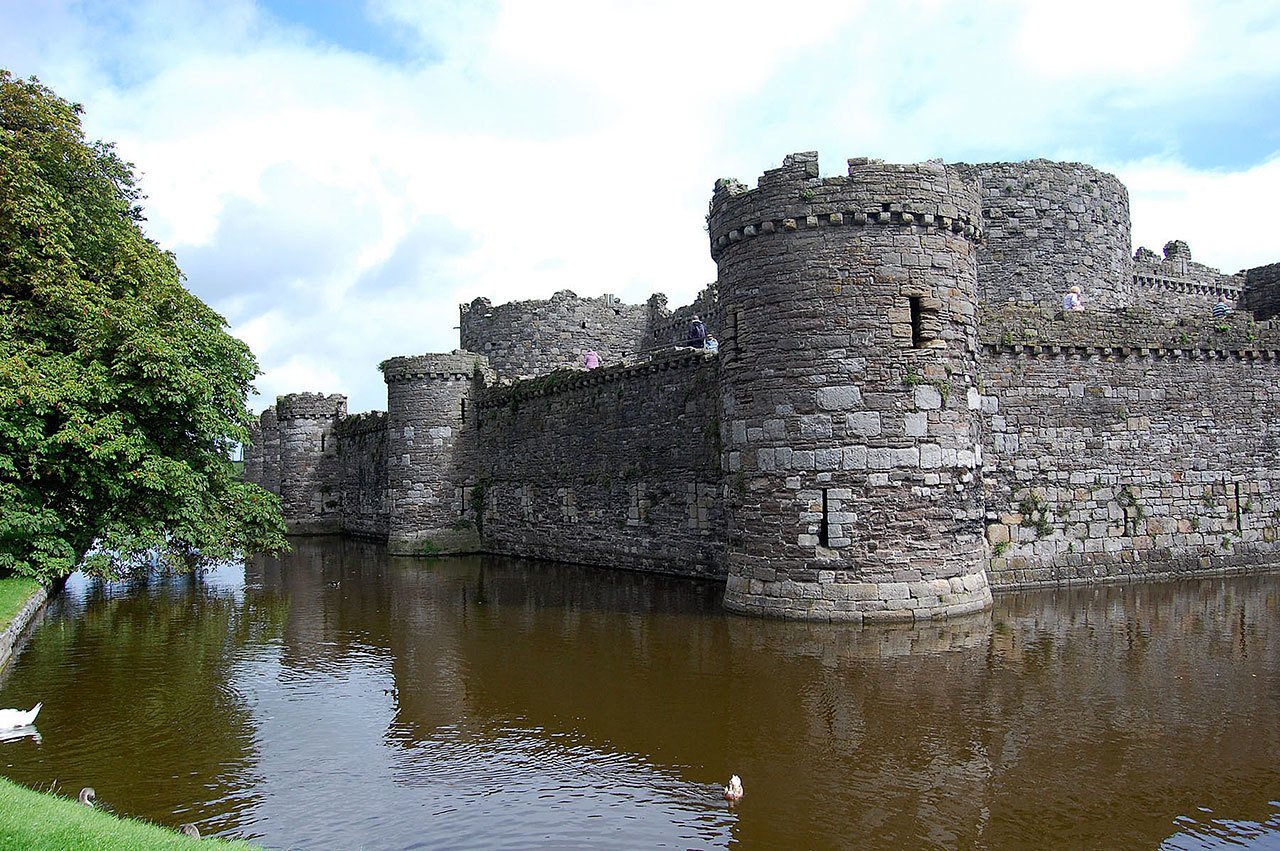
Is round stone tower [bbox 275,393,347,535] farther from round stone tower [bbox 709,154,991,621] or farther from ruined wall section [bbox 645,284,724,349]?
round stone tower [bbox 709,154,991,621]

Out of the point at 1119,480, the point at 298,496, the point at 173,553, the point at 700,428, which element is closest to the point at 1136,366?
the point at 1119,480

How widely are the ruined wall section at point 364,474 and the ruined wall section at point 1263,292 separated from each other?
25824mm

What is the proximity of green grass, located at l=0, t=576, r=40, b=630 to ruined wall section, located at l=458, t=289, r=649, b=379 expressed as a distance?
19.3 metres

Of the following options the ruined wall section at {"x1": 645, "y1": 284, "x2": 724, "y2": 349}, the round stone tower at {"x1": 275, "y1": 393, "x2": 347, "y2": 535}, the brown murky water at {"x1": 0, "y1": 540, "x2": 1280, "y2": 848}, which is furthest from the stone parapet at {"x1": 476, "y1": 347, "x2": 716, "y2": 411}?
the round stone tower at {"x1": 275, "y1": 393, "x2": 347, "y2": 535}

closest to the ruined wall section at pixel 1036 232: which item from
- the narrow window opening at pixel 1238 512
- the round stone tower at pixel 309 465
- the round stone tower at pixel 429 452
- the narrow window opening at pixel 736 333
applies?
the narrow window opening at pixel 1238 512

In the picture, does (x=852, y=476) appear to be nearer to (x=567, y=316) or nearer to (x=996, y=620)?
(x=996, y=620)

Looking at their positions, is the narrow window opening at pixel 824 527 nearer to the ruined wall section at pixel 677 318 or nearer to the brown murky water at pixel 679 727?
the brown murky water at pixel 679 727

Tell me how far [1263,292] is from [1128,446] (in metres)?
9.64

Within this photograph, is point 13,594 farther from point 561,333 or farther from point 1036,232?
point 561,333

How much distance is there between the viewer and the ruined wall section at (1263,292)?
23.0 metres

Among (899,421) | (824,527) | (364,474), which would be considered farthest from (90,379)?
(364,474)

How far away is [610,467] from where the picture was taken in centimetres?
2227

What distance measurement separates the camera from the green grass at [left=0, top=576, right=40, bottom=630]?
11805mm

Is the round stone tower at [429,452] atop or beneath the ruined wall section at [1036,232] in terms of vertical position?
beneath
